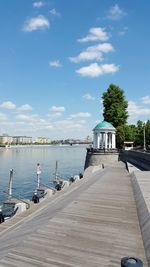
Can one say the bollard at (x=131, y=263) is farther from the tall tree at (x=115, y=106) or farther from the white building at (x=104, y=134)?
the tall tree at (x=115, y=106)

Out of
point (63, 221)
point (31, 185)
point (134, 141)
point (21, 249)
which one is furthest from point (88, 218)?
point (134, 141)

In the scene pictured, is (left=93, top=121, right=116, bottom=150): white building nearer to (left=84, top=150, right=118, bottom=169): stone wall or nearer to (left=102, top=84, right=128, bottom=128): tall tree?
(left=84, top=150, right=118, bottom=169): stone wall

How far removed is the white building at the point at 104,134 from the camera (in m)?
56.2

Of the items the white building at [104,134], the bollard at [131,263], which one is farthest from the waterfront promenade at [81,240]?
the white building at [104,134]

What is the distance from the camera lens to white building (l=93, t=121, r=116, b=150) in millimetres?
56194

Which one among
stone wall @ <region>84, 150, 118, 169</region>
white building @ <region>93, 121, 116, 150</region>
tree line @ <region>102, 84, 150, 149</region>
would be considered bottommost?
stone wall @ <region>84, 150, 118, 169</region>

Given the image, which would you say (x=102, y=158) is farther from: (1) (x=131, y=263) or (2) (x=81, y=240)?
(1) (x=131, y=263)

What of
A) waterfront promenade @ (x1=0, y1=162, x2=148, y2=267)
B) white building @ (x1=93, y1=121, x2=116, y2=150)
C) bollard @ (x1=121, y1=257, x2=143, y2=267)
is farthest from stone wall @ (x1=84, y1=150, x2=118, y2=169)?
bollard @ (x1=121, y1=257, x2=143, y2=267)

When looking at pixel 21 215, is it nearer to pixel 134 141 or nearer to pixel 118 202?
pixel 118 202

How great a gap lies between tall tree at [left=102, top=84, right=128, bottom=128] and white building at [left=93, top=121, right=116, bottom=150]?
30.0 ft

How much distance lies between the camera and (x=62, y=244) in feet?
28.7

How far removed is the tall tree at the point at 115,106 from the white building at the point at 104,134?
30.0ft

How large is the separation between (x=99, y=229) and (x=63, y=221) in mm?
1581

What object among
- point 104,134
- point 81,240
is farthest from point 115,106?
point 81,240
